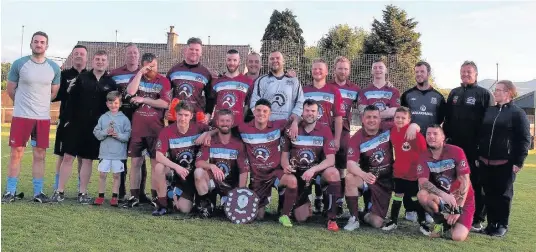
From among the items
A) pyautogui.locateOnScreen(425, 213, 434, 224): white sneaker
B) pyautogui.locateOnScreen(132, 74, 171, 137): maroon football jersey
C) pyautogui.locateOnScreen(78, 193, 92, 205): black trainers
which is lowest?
pyautogui.locateOnScreen(425, 213, 434, 224): white sneaker

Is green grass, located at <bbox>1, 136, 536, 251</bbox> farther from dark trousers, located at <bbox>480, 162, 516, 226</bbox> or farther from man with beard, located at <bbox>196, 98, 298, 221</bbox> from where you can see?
man with beard, located at <bbox>196, 98, 298, 221</bbox>

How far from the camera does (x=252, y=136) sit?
18.4ft

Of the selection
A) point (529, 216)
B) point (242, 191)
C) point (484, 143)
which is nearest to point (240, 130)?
point (242, 191)

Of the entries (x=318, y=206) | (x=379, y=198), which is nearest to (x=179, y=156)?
(x=318, y=206)

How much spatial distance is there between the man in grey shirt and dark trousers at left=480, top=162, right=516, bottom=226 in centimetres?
216

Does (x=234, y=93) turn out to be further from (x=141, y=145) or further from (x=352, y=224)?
(x=352, y=224)

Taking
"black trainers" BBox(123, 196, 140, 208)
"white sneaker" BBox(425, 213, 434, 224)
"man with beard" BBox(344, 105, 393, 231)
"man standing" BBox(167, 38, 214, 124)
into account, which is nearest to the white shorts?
"black trainers" BBox(123, 196, 140, 208)

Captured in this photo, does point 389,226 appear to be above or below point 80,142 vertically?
below

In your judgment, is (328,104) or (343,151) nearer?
(328,104)

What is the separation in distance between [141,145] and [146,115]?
1.19 ft

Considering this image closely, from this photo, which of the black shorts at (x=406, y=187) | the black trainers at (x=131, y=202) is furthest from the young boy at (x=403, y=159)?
the black trainers at (x=131, y=202)

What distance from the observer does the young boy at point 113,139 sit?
6.02m

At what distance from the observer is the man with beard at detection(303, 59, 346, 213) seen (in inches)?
228

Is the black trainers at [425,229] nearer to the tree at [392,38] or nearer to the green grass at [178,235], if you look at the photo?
the green grass at [178,235]
